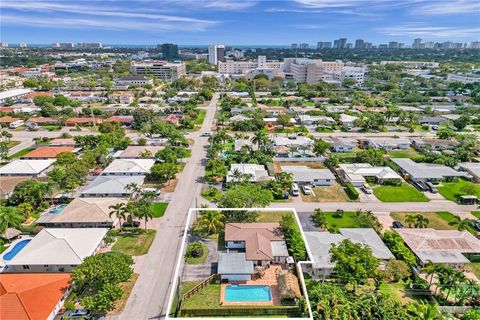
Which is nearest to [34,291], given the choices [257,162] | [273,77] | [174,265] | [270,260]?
[174,265]

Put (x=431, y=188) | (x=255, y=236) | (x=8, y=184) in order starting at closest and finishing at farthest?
(x=255, y=236) → (x=8, y=184) → (x=431, y=188)

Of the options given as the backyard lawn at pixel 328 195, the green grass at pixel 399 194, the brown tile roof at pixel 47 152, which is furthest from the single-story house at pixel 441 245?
the brown tile roof at pixel 47 152

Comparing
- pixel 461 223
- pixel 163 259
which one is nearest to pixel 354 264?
pixel 461 223

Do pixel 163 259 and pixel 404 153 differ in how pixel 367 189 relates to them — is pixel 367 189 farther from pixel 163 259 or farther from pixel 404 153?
pixel 163 259

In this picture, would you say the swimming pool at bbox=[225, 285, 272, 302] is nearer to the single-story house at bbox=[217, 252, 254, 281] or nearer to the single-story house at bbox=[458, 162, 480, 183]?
the single-story house at bbox=[217, 252, 254, 281]

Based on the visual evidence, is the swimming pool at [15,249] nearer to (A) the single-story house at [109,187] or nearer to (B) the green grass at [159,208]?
(A) the single-story house at [109,187]

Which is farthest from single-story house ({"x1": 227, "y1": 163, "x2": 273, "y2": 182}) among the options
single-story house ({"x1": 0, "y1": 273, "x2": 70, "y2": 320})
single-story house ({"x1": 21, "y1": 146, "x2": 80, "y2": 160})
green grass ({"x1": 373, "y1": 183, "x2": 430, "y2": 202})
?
single-story house ({"x1": 21, "y1": 146, "x2": 80, "y2": 160})
